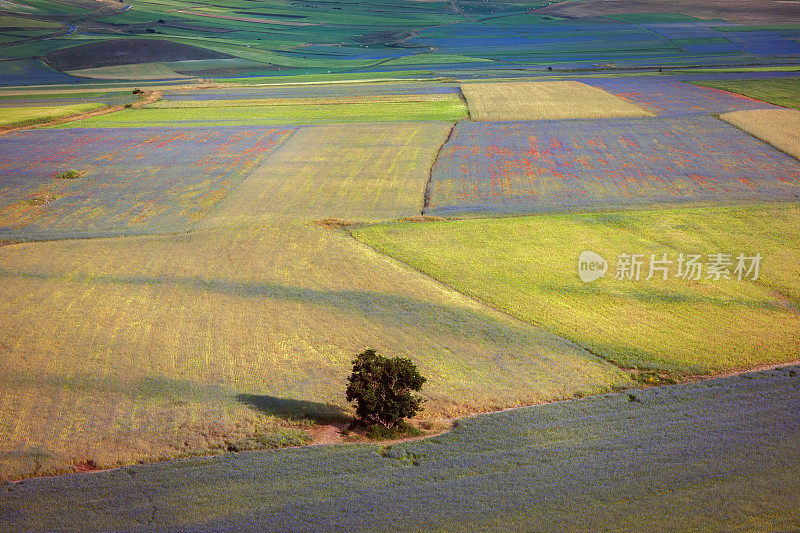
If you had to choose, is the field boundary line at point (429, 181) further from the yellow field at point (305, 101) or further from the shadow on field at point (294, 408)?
the shadow on field at point (294, 408)

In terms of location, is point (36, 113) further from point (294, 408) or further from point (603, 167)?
point (294, 408)

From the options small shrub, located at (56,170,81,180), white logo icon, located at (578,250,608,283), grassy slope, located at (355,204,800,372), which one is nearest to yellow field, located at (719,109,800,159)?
grassy slope, located at (355,204,800,372)

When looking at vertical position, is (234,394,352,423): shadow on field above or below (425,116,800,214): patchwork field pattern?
below

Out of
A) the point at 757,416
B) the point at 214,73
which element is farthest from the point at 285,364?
the point at 214,73

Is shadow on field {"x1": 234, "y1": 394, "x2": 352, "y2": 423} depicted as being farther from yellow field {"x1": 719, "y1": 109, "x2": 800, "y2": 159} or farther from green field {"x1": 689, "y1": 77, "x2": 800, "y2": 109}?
green field {"x1": 689, "y1": 77, "x2": 800, "y2": 109}

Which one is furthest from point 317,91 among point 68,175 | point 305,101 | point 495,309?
point 495,309

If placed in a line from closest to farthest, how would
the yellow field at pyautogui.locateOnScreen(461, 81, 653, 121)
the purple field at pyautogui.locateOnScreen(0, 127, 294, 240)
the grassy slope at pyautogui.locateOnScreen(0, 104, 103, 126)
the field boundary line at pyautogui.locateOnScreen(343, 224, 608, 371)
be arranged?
the field boundary line at pyautogui.locateOnScreen(343, 224, 608, 371) < the purple field at pyautogui.locateOnScreen(0, 127, 294, 240) < the yellow field at pyautogui.locateOnScreen(461, 81, 653, 121) < the grassy slope at pyautogui.locateOnScreen(0, 104, 103, 126)

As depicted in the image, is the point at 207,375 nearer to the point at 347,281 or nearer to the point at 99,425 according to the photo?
the point at 99,425
